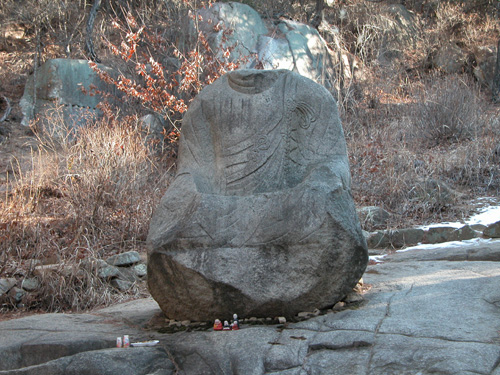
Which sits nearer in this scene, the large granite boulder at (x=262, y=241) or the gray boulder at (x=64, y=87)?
the large granite boulder at (x=262, y=241)

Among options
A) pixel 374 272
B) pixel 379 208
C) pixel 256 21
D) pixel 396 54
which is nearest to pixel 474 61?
pixel 396 54

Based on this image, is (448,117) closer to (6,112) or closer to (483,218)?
(483,218)

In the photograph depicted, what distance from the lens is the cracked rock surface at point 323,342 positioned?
8.06 feet

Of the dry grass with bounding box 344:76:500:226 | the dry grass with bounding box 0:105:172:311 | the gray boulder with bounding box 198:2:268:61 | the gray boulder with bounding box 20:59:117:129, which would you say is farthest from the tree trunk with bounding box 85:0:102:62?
the dry grass with bounding box 344:76:500:226

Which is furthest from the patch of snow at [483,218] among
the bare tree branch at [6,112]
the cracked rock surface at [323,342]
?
the bare tree branch at [6,112]

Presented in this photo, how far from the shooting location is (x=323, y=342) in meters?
2.69

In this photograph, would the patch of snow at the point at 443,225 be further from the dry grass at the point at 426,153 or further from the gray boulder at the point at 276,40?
the gray boulder at the point at 276,40

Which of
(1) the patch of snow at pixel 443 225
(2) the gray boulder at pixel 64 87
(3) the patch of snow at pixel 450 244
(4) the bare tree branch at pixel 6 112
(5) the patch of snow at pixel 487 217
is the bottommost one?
(3) the patch of snow at pixel 450 244

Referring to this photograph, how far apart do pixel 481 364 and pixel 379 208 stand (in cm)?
443

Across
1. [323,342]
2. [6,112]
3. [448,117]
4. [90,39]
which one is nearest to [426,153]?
[448,117]

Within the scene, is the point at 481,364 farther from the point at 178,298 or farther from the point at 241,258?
the point at 178,298

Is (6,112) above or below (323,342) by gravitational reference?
above

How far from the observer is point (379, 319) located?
114 inches

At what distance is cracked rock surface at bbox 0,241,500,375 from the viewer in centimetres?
246
